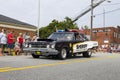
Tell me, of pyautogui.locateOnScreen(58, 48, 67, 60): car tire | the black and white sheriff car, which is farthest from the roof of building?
pyautogui.locateOnScreen(58, 48, 67, 60): car tire

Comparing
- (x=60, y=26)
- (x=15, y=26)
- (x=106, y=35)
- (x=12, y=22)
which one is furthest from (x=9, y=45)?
(x=106, y=35)

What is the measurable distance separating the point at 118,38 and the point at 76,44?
3039 inches

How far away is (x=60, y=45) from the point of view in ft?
60.0

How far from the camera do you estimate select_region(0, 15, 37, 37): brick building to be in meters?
46.8

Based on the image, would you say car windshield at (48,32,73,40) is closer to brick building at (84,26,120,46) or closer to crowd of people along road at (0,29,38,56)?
crowd of people along road at (0,29,38,56)

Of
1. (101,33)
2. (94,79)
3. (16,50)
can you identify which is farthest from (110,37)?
(94,79)

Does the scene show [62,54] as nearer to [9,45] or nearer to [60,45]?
[60,45]

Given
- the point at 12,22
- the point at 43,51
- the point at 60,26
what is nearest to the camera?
the point at 43,51

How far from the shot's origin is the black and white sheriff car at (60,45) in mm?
17984

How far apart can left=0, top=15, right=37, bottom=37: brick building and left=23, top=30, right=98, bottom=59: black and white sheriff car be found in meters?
26.7

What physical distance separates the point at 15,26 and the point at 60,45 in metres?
31.8

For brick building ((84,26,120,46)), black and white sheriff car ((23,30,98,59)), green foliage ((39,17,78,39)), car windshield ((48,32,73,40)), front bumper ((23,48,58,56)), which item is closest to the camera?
front bumper ((23,48,58,56))

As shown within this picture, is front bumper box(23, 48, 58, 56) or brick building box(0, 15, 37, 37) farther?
brick building box(0, 15, 37, 37)

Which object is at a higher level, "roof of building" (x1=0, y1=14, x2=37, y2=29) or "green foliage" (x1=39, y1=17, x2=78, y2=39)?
"green foliage" (x1=39, y1=17, x2=78, y2=39)
